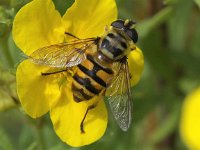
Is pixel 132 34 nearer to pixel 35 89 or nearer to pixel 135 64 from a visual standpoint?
pixel 135 64

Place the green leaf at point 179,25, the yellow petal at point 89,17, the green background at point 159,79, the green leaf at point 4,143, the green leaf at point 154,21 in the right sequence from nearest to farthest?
the yellow petal at point 89,17 → the green leaf at point 4,143 → the green leaf at point 154,21 → the green background at point 159,79 → the green leaf at point 179,25

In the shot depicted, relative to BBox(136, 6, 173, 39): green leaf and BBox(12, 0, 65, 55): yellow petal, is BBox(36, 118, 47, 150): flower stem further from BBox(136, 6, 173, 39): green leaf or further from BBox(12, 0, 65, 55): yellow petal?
BBox(136, 6, 173, 39): green leaf

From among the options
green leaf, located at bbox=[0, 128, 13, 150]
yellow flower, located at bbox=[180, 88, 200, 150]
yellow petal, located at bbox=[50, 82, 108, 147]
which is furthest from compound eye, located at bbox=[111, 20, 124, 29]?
green leaf, located at bbox=[0, 128, 13, 150]

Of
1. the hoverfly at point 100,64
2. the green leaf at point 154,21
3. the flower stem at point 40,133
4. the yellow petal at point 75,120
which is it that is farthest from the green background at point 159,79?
the hoverfly at point 100,64

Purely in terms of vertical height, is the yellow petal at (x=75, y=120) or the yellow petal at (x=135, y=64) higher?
the yellow petal at (x=135, y=64)

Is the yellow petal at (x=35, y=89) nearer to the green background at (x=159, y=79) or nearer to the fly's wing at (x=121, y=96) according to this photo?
the fly's wing at (x=121, y=96)

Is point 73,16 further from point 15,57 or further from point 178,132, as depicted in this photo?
point 178,132
